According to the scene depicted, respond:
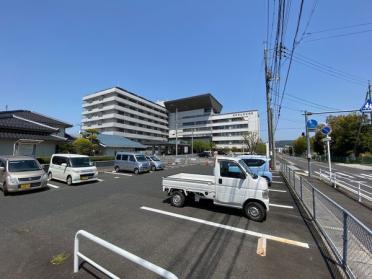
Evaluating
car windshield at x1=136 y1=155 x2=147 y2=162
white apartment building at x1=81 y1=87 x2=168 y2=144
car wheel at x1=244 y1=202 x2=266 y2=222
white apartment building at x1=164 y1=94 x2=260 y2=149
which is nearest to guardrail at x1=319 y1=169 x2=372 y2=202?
car wheel at x1=244 y1=202 x2=266 y2=222

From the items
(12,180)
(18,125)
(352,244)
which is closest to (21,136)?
(18,125)

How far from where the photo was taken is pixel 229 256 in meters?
4.17

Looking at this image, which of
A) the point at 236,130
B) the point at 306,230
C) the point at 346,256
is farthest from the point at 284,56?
the point at 236,130

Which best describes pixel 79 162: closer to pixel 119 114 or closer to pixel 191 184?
pixel 191 184

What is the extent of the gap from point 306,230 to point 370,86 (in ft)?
121

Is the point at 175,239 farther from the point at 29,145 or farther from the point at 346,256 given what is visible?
the point at 29,145

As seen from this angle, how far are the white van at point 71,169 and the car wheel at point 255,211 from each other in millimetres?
10042

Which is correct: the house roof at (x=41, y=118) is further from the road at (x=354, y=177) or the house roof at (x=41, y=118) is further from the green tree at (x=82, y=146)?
the road at (x=354, y=177)

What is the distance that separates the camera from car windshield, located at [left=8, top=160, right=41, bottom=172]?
9.87m

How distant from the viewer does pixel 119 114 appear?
61969mm

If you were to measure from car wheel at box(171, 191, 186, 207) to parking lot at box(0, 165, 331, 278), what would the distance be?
0.83 feet

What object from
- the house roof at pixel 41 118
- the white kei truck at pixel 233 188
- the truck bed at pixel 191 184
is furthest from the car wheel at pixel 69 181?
the house roof at pixel 41 118

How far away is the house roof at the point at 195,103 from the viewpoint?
84.2 m

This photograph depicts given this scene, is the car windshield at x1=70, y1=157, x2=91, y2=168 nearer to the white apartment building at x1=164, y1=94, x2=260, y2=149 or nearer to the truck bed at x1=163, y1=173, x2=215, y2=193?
the truck bed at x1=163, y1=173, x2=215, y2=193
